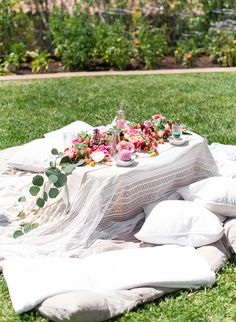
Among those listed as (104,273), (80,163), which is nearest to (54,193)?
(80,163)

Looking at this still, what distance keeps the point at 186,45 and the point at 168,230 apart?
7.25m

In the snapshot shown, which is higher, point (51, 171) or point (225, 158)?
point (51, 171)

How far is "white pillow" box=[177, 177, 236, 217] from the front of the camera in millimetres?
4855

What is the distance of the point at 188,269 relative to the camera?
412cm

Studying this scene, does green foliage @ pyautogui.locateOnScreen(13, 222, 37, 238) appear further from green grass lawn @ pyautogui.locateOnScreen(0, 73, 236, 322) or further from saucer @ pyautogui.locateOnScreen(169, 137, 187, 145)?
green grass lawn @ pyautogui.locateOnScreen(0, 73, 236, 322)

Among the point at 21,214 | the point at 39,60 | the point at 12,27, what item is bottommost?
the point at 39,60

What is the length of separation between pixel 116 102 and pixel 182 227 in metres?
4.28

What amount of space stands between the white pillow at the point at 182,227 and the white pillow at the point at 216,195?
0.72ft

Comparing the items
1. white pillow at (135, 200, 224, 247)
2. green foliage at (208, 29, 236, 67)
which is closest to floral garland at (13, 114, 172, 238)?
white pillow at (135, 200, 224, 247)

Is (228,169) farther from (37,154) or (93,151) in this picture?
(37,154)

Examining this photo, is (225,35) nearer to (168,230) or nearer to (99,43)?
(99,43)

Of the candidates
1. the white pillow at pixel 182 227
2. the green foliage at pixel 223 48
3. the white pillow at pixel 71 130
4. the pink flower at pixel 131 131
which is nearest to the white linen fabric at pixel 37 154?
the white pillow at pixel 71 130

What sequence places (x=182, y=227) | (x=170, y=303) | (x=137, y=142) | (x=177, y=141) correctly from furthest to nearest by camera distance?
(x=177, y=141) < (x=137, y=142) < (x=182, y=227) < (x=170, y=303)

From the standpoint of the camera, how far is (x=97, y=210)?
4.69 metres
